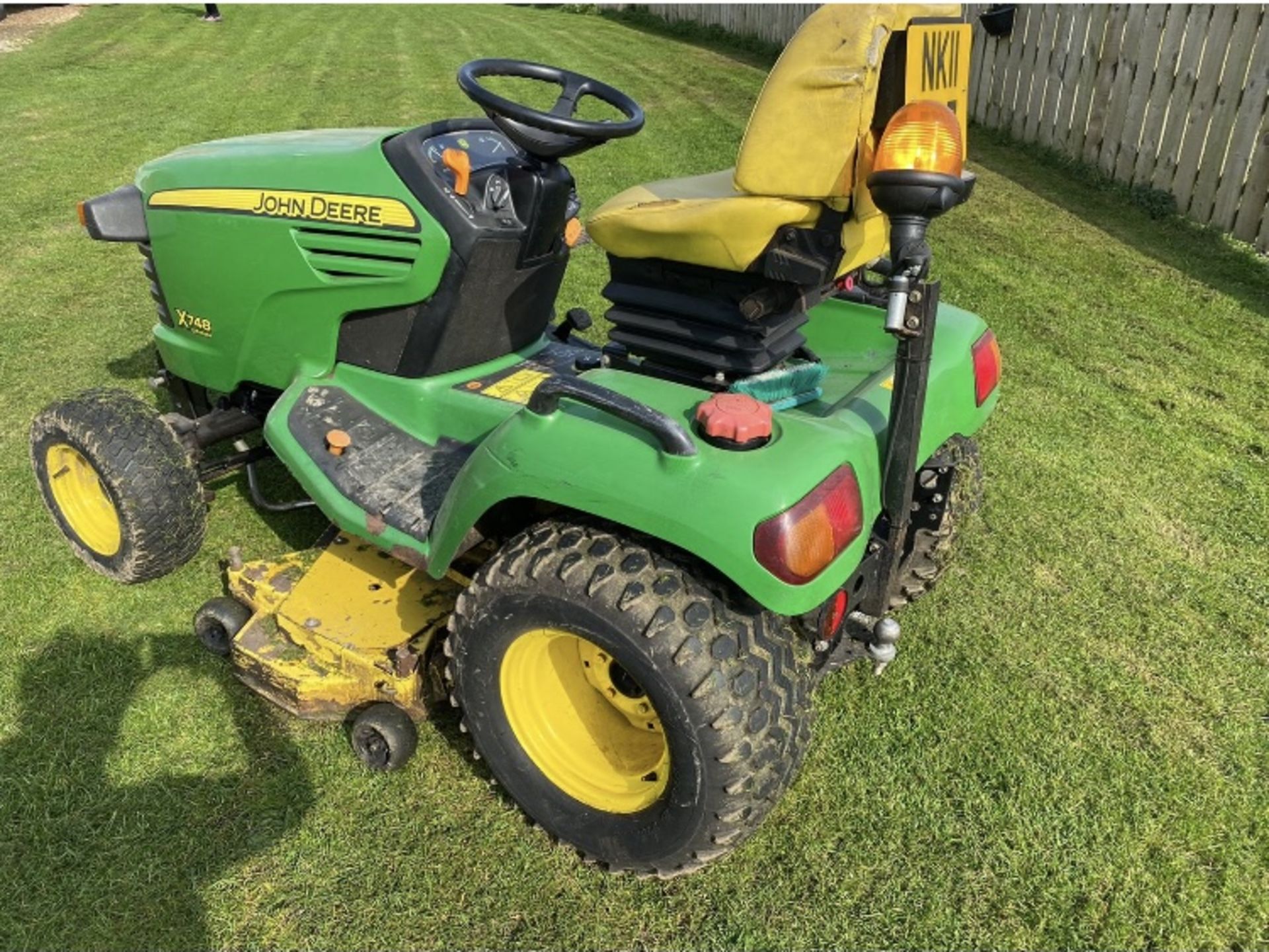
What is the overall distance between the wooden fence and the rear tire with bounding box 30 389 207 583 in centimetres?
645

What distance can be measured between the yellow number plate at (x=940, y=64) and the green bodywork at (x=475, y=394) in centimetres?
65

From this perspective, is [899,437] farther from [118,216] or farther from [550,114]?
[118,216]

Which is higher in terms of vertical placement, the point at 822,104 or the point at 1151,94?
the point at 822,104

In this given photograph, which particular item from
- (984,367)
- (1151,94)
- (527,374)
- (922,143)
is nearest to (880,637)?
(984,367)

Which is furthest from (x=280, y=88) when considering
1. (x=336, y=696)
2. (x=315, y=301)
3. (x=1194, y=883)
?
(x=1194, y=883)

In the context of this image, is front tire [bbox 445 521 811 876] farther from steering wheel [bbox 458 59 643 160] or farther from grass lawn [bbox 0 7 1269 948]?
steering wheel [bbox 458 59 643 160]

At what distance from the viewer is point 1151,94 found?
6945 mm

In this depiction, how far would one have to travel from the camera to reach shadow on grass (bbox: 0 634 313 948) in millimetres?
2137

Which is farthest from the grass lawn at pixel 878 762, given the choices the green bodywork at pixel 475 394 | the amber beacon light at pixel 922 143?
the amber beacon light at pixel 922 143

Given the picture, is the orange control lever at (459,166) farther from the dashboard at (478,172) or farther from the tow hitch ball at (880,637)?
the tow hitch ball at (880,637)

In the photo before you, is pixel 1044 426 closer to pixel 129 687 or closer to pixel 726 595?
pixel 726 595

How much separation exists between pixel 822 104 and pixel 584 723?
4.97ft

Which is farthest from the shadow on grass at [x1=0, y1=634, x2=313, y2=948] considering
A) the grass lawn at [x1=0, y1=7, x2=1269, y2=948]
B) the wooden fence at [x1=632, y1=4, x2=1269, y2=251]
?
the wooden fence at [x1=632, y1=4, x2=1269, y2=251]

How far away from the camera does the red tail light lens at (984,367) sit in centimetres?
Answer: 255
